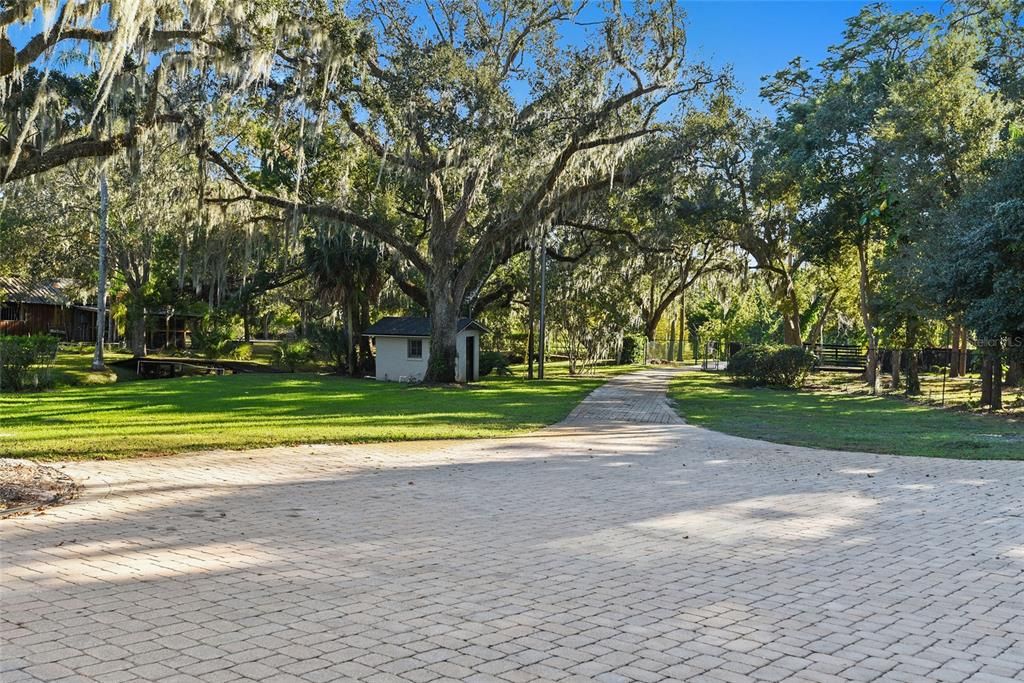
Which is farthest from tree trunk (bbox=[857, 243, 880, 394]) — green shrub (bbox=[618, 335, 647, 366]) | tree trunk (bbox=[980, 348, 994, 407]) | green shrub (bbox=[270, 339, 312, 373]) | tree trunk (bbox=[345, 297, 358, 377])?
green shrub (bbox=[270, 339, 312, 373])

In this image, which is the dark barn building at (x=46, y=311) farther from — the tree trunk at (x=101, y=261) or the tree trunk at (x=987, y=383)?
the tree trunk at (x=987, y=383)

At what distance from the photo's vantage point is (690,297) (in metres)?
60.1

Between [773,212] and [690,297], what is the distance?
25.7 m

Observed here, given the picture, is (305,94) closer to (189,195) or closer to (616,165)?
(189,195)

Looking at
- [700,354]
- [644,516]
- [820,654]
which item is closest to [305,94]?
[644,516]

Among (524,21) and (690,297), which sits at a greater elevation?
(524,21)

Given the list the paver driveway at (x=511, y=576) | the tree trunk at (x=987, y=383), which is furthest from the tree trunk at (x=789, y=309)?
the paver driveway at (x=511, y=576)

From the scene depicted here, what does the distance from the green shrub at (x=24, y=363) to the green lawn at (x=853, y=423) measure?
1943 centimetres

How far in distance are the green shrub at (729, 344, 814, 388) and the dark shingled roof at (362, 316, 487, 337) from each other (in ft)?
34.4

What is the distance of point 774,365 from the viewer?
105 feet

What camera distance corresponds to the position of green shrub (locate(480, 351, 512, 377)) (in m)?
37.5

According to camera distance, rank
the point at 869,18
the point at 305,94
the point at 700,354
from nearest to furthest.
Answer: the point at 305,94
the point at 869,18
the point at 700,354

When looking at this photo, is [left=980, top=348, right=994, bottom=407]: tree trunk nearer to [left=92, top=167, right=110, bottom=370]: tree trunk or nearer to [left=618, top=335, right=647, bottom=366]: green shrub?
[left=92, top=167, right=110, bottom=370]: tree trunk

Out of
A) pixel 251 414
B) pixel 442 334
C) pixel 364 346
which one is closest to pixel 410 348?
pixel 364 346
